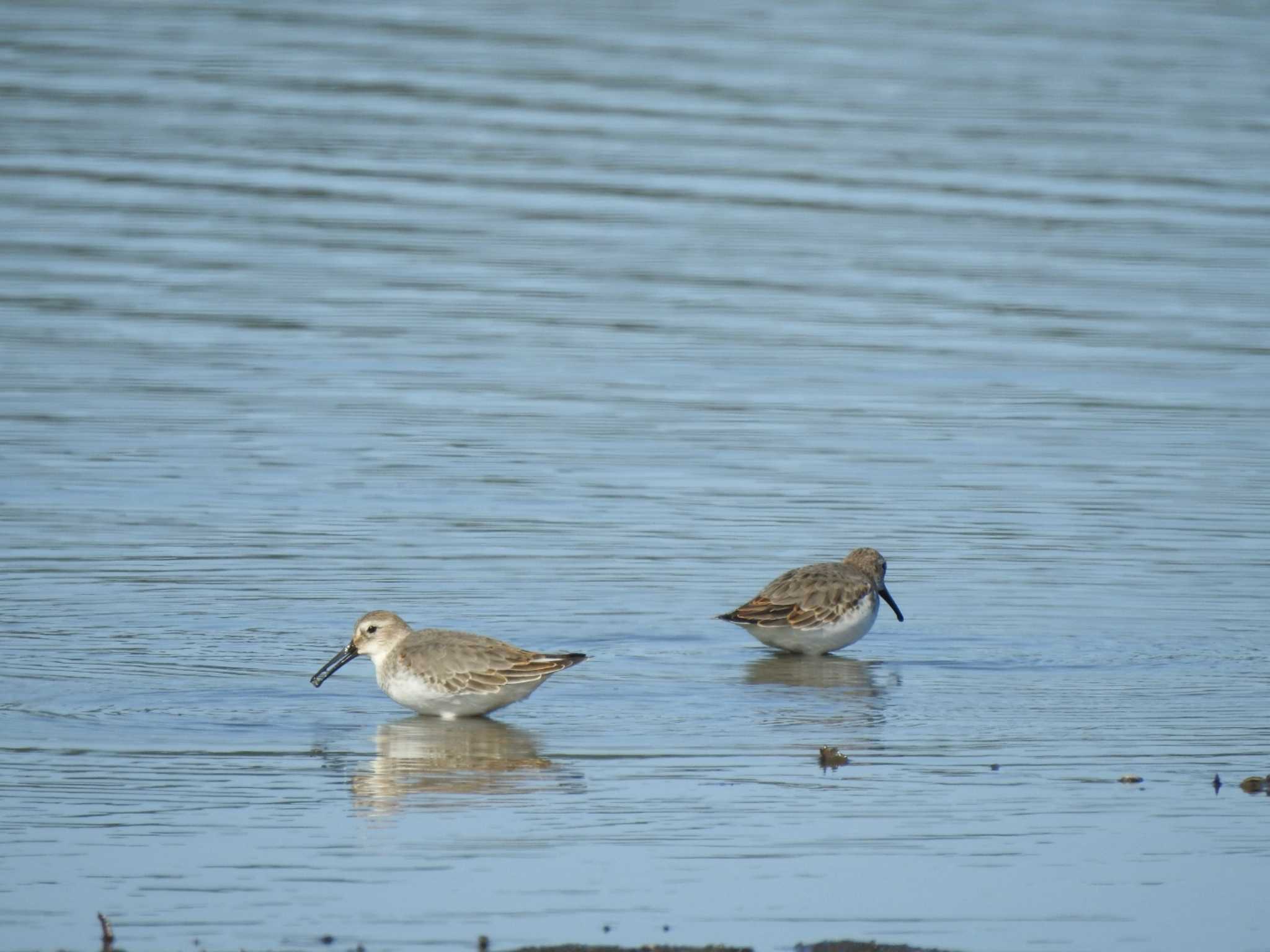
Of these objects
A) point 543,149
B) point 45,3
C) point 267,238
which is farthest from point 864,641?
point 45,3

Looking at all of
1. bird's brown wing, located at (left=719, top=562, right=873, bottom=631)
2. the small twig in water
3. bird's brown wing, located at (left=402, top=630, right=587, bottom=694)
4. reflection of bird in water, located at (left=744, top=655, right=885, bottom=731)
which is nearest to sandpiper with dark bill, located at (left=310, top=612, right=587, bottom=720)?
bird's brown wing, located at (left=402, top=630, right=587, bottom=694)

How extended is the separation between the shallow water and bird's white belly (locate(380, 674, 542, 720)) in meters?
0.23

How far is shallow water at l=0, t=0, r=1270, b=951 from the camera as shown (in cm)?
1044

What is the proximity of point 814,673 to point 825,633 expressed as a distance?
332mm

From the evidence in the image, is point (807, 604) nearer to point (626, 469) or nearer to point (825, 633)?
point (825, 633)

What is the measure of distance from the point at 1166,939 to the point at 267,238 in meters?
20.1

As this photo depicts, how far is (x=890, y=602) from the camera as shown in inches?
612

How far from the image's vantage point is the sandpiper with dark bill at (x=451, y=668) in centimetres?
1304

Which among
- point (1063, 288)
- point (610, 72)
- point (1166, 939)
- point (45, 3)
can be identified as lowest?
point (1166, 939)

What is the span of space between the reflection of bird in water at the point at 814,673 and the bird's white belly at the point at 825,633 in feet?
0.31

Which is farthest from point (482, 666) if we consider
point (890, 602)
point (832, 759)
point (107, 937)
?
point (107, 937)

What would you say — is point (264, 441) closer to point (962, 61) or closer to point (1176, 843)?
point (1176, 843)

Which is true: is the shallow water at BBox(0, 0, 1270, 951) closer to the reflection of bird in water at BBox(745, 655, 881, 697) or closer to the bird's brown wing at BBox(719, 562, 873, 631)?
the reflection of bird in water at BBox(745, 655, 881, 697)

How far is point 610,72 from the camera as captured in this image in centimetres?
3669
